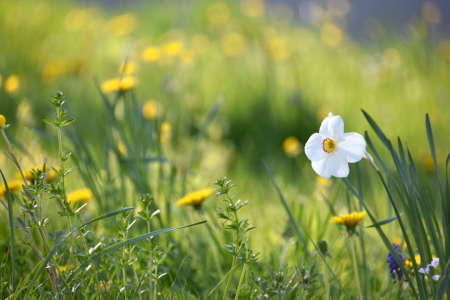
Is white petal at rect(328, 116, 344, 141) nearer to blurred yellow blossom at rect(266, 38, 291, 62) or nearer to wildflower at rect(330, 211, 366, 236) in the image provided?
wildflower at rect(330, 211, 366, 236)

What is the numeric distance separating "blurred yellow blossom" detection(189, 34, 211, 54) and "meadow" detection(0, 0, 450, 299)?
14 millimetres

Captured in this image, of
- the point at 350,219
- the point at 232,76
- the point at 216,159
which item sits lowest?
the point at 350,219

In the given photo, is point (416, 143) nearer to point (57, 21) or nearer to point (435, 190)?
point (435, 190)

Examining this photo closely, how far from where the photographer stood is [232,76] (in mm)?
2830

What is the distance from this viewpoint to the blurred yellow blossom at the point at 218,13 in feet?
12.8

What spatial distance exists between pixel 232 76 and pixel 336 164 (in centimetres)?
211

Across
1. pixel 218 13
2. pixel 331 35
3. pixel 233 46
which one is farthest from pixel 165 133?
pixel 218 13

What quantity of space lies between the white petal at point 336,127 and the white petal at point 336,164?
1.0 inches

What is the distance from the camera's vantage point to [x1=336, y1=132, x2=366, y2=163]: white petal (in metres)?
0.74

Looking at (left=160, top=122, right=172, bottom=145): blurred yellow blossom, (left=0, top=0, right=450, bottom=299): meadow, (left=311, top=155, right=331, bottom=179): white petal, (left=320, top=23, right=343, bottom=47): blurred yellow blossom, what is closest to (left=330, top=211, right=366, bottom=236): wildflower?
(left=0, top=0, right=450, bottom=299): meadow

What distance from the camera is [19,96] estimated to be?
2299mm

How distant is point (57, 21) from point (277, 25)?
1.59 metres

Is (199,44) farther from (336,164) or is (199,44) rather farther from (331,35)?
(336,164)

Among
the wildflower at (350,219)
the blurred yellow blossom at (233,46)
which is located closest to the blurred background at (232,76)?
the blurred yellow blossom at (233,46)
